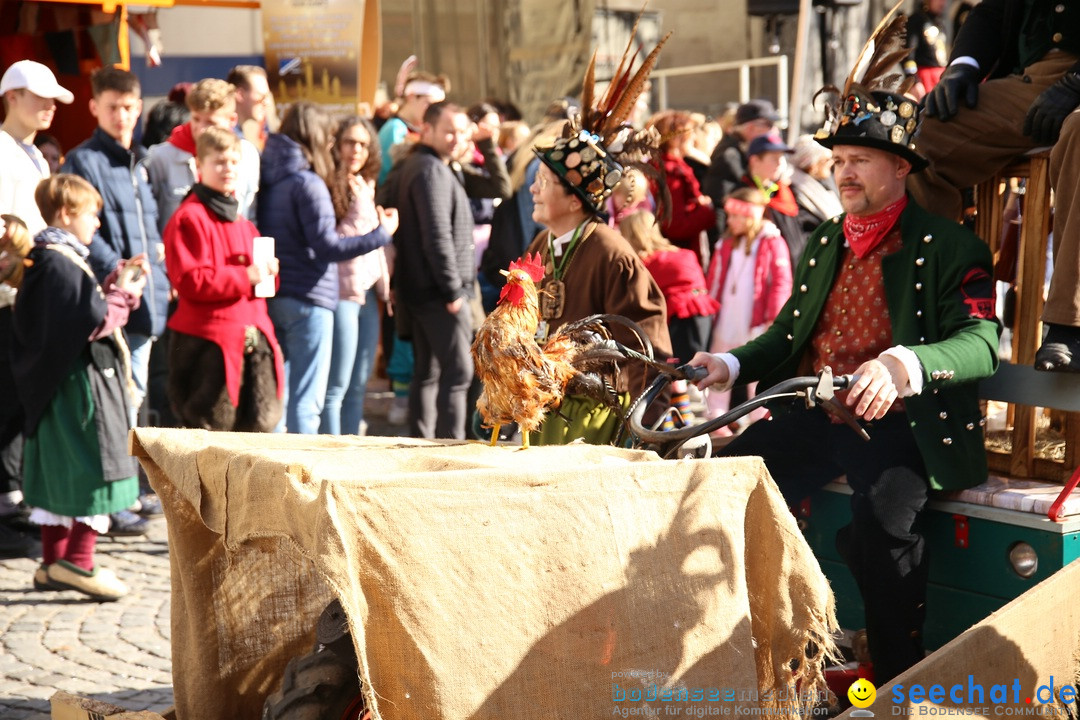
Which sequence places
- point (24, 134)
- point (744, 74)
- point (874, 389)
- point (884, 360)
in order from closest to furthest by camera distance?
1. point (874, 389)
2. point (884, 360)
3. point (24, 134)
4. point (744, 74)

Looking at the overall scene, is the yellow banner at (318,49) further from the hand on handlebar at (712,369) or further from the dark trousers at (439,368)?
the hand on handlebar at (712,369)

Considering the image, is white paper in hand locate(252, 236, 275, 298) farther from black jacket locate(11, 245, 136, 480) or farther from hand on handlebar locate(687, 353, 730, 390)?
hand on handlebar locate(687, 353, 730, 390)

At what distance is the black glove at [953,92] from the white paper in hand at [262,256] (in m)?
3.11

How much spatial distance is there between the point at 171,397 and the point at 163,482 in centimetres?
293

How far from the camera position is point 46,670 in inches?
178

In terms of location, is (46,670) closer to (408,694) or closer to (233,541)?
(233,541)

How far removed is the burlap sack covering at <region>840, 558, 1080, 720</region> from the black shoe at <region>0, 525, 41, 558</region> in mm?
4725

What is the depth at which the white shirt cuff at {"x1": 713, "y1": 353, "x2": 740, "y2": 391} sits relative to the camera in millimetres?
3688

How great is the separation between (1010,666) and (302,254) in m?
4.57

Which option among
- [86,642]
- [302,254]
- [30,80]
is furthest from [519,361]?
[30,80]

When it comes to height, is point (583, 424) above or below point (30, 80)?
below

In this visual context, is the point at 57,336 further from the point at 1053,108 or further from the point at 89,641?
the point at 1053,108

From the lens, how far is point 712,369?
11.9ft

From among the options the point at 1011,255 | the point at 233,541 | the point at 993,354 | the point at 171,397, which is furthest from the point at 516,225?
the point at 233,541
